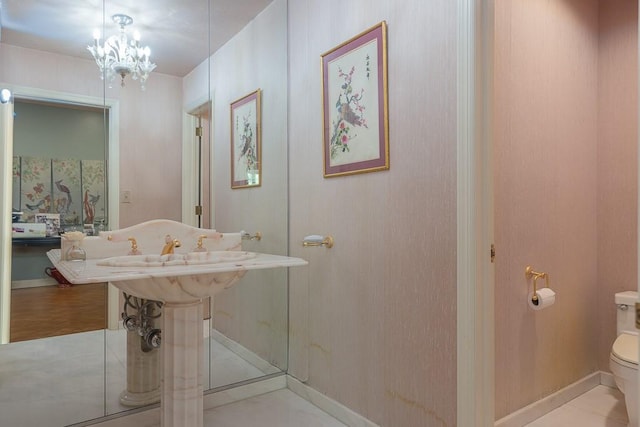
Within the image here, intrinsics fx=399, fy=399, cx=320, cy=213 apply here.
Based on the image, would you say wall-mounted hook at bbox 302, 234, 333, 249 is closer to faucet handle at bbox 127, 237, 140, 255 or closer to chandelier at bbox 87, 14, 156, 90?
faucet handle at bbox 127, 237, 140, 255

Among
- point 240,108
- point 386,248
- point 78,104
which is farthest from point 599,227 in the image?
point 78,104

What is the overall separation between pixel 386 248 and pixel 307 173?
73 cm

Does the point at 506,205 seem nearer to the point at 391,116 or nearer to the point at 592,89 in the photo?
the point at 391,116

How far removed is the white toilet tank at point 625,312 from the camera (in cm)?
235

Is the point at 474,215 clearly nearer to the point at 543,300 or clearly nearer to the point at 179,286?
the point at 543,300

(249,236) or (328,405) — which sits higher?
(249,236)

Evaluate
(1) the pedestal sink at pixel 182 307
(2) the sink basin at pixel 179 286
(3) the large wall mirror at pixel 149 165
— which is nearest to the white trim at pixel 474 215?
(1) the pedestal sink at pixel 182 307

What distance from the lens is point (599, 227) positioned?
2.59 metres

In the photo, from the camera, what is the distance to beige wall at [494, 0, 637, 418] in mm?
1952

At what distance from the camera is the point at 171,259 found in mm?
1742

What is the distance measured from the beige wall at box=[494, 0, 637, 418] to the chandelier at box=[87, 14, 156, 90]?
1.75 metres

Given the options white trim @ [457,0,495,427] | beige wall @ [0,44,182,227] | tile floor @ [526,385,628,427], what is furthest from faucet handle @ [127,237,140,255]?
tile floor @ [526,385,628,427]

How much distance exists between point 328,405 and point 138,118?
1.79m

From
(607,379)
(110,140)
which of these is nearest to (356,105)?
(110,140)
